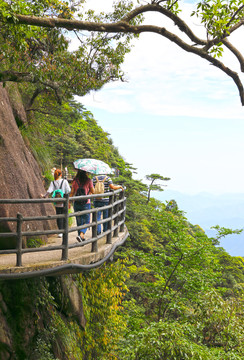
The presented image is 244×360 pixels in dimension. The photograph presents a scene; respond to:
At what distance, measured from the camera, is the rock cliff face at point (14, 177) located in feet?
22.3

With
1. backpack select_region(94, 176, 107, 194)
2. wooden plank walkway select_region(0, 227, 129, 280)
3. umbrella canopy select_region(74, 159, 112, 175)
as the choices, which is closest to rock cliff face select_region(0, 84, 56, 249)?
wooden plank walkway select_region(0, 227, 129, 280)

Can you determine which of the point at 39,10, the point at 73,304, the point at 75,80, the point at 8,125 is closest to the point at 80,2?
the point at 75,80

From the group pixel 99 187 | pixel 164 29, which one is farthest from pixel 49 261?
pixel 164 29

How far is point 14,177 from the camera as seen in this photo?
7391mm

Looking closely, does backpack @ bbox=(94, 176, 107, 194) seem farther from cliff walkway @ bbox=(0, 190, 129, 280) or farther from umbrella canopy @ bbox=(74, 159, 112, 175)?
cliff walkway @ bbox=(0, 190, 129, 280)

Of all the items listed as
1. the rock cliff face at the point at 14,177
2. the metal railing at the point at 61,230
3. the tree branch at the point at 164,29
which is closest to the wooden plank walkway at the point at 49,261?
the metal railing at the point at 61,230

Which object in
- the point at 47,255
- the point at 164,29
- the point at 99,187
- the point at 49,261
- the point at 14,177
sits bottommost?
the point at 47,255

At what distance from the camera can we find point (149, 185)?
4459 cm

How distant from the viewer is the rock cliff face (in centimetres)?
679

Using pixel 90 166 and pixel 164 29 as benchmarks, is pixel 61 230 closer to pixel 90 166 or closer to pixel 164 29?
pixel 90 166

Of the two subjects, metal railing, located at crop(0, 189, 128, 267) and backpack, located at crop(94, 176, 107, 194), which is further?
backpack, located at crop(94, 176, 107, 194)

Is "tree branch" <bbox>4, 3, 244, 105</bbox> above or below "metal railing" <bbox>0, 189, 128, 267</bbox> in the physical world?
above

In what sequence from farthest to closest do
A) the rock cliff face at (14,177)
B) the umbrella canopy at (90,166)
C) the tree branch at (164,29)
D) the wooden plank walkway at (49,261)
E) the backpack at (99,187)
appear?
the backpack at (99,187), the umbrella canopy at (90,166), the rock cliff face at (14,177), the tree branch at (164,29), the wooden plank walkway at (49,261)

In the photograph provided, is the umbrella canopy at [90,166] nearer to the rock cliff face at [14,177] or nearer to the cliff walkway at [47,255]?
the cliff walkway at [47,255]
